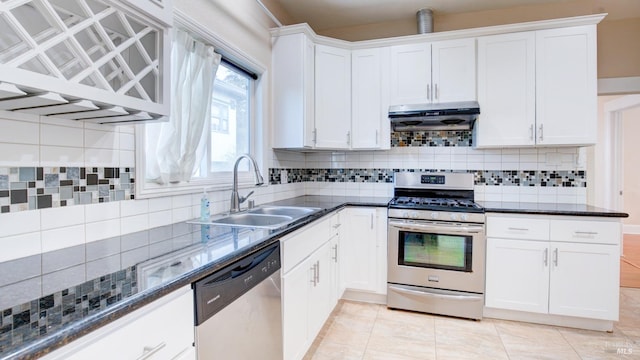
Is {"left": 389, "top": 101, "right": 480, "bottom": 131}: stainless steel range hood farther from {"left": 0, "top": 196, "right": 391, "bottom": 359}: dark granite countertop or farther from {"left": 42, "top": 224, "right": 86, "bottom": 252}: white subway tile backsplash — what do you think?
{"left": 42, "top": 224, "right": 86, "bottom": 252}: white subway tile backsplash

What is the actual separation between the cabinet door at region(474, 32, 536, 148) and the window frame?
1.94m

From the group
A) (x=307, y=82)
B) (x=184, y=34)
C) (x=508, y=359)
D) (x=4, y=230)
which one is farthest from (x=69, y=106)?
(x=508, y=359)

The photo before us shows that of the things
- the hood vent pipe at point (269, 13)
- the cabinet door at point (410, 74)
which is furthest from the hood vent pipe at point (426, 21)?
the hood vent pipe at point (269, 13)

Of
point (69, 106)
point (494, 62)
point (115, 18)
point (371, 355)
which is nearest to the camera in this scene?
point (69, 106)

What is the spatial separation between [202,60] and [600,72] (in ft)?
11.6

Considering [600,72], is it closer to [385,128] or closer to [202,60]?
[385,128]

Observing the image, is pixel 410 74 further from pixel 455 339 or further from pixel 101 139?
pixel 101 139

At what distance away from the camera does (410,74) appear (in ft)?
9.92

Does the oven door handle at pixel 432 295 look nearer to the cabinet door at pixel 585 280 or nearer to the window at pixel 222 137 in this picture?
the cabinet door at pixel 585 280

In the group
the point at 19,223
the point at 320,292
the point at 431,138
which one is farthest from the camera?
the point at 431,138

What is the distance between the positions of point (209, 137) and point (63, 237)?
110cm

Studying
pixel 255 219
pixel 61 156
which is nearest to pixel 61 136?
pixel 61 156

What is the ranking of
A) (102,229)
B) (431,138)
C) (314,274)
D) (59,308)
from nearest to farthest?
(59,308)
(102,229)
(314,274)
(431,138)

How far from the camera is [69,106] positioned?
3.41ft
